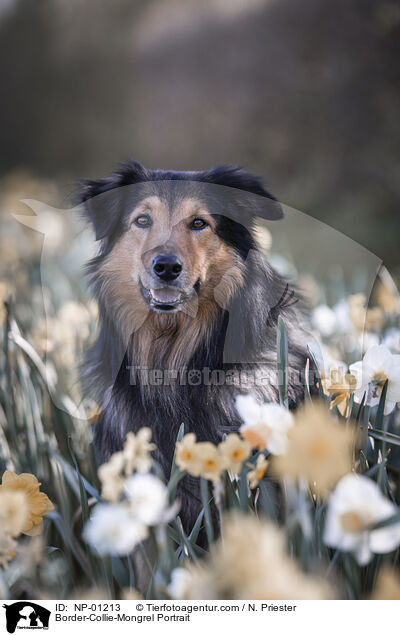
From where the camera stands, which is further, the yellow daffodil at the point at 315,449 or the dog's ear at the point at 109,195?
the dog's ear at the point at 109,195

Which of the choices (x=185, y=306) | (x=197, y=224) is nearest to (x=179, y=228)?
(x=197, y=224)

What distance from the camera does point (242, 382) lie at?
905 mm

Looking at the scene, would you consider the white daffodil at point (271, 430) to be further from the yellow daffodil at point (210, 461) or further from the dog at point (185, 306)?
the dog at point (185, 306)

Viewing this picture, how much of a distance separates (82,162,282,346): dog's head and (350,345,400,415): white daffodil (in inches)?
11.8

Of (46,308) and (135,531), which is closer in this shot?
(135,531)

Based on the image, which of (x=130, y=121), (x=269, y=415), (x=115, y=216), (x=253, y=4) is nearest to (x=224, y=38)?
(x=253, y=4)

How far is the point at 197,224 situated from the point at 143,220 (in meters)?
0.10

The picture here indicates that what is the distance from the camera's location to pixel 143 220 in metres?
0.91

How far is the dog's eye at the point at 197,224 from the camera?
2.91 ft

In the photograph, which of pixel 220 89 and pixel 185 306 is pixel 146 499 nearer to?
pixel 185 306

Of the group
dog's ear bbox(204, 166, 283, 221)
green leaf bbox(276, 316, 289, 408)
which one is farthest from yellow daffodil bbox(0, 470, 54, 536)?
dog's ear bbox(204, 166, 283, 221)

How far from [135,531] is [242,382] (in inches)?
19.5
